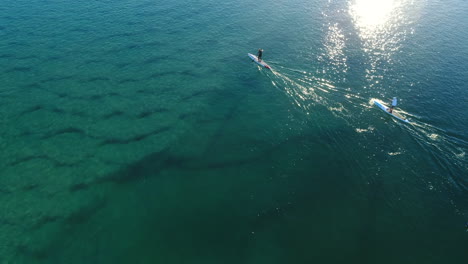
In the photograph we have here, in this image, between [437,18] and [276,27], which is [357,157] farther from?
[437,18]

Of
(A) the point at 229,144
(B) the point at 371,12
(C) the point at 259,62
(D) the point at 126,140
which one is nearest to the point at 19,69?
(D) the point at 126,140

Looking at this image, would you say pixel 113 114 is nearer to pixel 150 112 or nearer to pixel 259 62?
pixel 150 112

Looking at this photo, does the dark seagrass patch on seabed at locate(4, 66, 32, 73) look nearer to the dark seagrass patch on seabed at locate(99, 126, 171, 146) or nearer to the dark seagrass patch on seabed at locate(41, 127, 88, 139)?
the dark seagrass patch on seabed at locate(41, 127, 88, 139)

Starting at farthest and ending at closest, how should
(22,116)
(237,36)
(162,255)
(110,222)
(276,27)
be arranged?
(276,27) < (237,36) < (22,116) < (110,222) < (162,255)

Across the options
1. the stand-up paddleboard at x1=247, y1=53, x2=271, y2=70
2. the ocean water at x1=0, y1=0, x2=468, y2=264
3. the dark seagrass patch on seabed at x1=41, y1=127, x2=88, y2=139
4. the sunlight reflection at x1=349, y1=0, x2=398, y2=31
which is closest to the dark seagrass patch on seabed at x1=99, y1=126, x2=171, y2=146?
the ocean water at x1=0, y1=0, x2=468, y2=264

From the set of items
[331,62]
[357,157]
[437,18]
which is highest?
[437,18]

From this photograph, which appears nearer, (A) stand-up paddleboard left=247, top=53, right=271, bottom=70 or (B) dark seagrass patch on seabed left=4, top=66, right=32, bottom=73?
(B) dark seagrass patch on seabed left=4, top=66, right=32, bottom=73

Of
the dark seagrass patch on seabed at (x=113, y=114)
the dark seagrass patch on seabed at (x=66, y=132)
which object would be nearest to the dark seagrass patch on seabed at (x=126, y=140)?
the dark seagrass patch on seabed at (x=66, y=132)

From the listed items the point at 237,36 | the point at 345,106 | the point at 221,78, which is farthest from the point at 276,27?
the point at 345,106

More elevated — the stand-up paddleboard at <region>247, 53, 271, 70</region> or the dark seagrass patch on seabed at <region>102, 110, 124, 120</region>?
the stand-up paddleboard at <region>247, 53, 271, 70</region>
